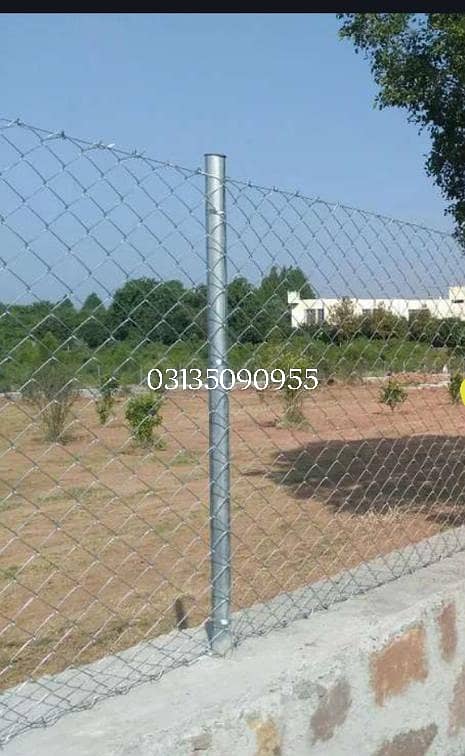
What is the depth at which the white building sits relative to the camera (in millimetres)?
3074

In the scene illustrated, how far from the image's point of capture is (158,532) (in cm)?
695

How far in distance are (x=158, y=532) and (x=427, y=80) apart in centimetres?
372

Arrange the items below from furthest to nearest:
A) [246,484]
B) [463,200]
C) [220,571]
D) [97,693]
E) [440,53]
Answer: [246,484]
[463,200]
[440,53]
[220,571]
[97,693]

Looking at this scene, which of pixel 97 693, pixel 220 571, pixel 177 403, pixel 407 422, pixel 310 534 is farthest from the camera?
pixel 407 422

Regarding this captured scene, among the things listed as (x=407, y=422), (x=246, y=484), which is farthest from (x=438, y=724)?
(x=407, y=422)

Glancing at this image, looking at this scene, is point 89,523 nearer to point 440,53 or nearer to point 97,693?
point 440,53

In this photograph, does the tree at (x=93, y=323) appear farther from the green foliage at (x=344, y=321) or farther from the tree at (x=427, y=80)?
the tree at (x=427, y=80)

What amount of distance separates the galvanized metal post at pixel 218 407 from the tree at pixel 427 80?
3.18 metres

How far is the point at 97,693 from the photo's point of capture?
2285 mm

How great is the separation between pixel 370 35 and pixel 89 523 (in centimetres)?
458

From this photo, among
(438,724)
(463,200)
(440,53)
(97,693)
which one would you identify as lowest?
(438,724)

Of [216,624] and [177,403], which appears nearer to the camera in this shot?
[216,624]

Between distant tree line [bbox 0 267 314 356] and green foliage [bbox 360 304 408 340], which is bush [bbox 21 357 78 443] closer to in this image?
distant tree line [bbox 0 267 314 356]

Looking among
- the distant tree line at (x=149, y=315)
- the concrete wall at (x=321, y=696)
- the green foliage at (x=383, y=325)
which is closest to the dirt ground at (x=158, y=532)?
the distant tree line at (x=149, y=315)
